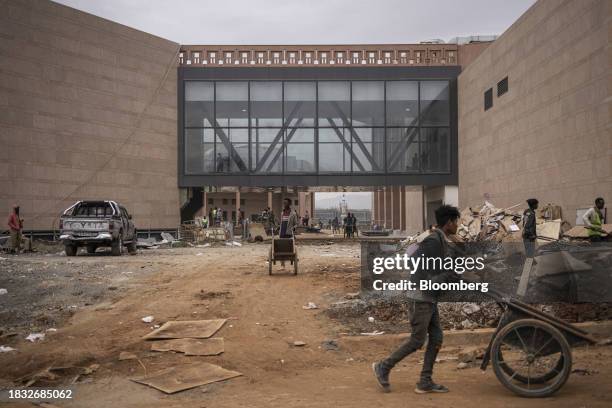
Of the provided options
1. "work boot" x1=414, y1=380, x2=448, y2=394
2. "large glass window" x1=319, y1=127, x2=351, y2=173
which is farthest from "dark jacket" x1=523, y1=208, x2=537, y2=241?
"large glass window" x1=319, y1=127, x2=351, y2=173

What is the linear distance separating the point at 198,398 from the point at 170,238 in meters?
25.0

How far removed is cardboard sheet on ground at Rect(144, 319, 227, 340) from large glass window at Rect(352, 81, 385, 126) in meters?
24.1

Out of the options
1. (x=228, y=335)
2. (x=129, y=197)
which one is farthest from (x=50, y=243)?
(x=228, y=335)

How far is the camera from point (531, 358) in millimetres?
5246

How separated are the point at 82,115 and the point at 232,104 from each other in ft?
28.2

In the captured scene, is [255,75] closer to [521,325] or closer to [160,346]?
[160,346]

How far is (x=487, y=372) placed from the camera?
6262 mm

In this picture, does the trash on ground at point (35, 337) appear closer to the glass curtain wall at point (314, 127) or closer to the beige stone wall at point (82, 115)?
the beige stone wall at point (82, 115)

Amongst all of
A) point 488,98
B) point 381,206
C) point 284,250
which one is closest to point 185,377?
point 284,250

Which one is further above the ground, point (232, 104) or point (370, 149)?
point (232, 104)

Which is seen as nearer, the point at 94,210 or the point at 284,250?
the point at 284,250

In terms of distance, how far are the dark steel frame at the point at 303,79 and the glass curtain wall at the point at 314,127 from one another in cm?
30

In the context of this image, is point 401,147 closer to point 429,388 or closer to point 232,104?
point 232,104

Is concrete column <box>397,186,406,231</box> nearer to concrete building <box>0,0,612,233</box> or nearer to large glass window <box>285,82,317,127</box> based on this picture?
concrete building <box>0,0,612,233</box>
